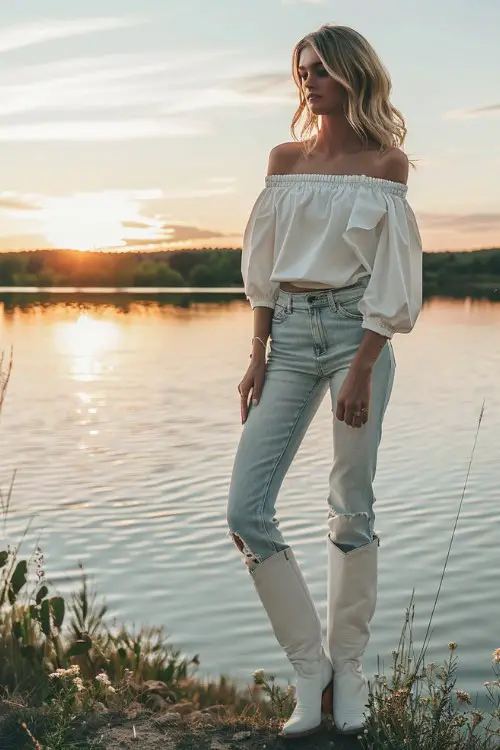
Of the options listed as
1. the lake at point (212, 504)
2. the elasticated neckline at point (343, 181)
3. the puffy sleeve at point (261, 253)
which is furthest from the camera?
the lake at point (212, 504)

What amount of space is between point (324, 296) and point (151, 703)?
1.50 metres

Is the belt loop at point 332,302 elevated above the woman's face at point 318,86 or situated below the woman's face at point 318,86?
below

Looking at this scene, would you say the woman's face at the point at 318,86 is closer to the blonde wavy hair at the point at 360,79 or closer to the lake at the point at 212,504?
the blonde wavy hair at the point at 360,79

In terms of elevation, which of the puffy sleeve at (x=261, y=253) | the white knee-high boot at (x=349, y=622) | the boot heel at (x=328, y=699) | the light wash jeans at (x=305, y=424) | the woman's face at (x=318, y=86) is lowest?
the boot heel at (x=328, y=699)

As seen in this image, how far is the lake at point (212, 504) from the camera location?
5270 millimetres

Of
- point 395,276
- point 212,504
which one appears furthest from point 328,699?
point 212,504

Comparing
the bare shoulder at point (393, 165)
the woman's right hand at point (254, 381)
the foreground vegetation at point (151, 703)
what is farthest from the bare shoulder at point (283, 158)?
the foreground vegetation at point (151, 703)

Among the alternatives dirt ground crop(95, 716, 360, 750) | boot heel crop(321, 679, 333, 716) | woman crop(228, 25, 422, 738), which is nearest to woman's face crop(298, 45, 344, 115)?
woman crop(228, 25, 422, 738)

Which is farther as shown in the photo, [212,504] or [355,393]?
[212,504]

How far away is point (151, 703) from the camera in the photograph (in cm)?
367

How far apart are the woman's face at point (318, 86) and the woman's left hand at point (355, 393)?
731 mm

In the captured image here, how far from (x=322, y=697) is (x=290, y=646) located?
186mm

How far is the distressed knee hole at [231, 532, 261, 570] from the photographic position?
3082 mm

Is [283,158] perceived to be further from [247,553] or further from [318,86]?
[247,553]
